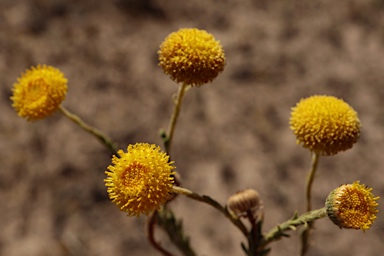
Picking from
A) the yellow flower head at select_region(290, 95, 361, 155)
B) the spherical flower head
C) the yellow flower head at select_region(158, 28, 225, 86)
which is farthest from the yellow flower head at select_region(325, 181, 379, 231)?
Result: the spherical flower head

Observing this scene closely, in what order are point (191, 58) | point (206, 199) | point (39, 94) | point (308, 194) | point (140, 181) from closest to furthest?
1. point (140, 181)
2. point (206, 199)
3. point (191, 58)
4. point (308, 194)
5. point (39, 94)

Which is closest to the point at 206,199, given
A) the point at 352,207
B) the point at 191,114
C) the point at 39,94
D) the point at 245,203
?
the point at 245,203

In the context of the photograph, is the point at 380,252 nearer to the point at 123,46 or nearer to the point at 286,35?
the point at 286,35

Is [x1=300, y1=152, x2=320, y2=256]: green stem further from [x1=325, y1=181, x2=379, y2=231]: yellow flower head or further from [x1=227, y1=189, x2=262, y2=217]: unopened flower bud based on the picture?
[x1=325, y1=181, x2=379, y2=231]: yellow flower head

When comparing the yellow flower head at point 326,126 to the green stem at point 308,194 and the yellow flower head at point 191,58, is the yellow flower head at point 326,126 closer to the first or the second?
the green stem at point 308,194

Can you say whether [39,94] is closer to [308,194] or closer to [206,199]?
[206,199]

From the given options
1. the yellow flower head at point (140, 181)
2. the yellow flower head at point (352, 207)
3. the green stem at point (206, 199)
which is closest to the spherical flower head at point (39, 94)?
the yellow flower head at point (140, 181)

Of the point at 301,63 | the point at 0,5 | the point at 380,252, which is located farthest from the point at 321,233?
the point at 0,5
